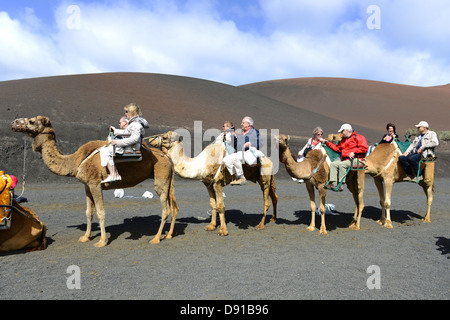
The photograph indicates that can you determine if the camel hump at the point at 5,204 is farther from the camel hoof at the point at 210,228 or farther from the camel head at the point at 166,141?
the camel hoof at the point at 210,228

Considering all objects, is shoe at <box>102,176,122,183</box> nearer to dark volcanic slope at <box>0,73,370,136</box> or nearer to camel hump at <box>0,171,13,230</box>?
camel hump at <box>0,171,13,230</box>

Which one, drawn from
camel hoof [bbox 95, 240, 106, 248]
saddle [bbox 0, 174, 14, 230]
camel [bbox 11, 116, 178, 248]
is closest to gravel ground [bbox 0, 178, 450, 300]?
camel hoof [bbox 95, 240, 106, 248]

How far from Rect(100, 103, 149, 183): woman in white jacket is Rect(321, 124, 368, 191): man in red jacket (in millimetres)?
4630

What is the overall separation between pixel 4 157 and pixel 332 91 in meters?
98.5

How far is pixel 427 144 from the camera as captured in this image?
9.59 m

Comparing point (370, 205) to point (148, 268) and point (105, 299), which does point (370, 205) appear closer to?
point (148, 268)

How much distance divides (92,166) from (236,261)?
3589mm

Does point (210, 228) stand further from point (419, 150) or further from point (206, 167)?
point (419, 150)

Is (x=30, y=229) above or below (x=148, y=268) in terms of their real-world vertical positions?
above

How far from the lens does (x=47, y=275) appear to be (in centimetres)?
566

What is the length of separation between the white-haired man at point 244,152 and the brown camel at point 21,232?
167 inches

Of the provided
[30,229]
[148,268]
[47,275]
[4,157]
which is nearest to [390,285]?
[148,268]

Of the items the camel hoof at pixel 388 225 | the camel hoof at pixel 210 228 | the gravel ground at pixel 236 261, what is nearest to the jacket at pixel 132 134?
the gravel ground at pixel 236 261

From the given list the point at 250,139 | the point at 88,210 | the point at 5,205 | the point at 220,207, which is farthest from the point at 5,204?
the point at 250,139
